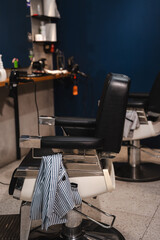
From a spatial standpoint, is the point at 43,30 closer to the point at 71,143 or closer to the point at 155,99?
the point at 155,99

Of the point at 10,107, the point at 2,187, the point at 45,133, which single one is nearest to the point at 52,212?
the point at 2,187

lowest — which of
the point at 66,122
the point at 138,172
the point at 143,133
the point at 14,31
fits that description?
the point at 138,172

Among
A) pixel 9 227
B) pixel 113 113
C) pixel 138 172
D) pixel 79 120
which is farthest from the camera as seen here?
pixel 138 172

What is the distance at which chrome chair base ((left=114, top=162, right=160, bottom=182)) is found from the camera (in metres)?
3.18

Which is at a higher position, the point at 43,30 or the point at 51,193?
the point at 43,30

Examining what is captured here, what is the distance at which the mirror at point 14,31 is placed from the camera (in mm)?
3412

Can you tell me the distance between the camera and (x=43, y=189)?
1.72m

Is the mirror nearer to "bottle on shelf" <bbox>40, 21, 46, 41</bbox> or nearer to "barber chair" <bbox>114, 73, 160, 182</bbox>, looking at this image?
"bottle on shelf" <bbox>40, 21, 46, 41</bbox>

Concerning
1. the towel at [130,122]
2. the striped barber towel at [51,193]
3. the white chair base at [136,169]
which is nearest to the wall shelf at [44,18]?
the towel at [130,122]

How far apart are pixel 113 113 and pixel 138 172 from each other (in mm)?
1670

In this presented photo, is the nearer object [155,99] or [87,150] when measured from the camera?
[87,150]

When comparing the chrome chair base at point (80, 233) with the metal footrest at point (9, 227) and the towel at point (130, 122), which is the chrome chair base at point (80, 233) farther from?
the towel at point (130, 122)

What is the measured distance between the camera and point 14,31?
11.8ft

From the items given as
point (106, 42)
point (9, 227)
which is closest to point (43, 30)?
point (106, 42)
